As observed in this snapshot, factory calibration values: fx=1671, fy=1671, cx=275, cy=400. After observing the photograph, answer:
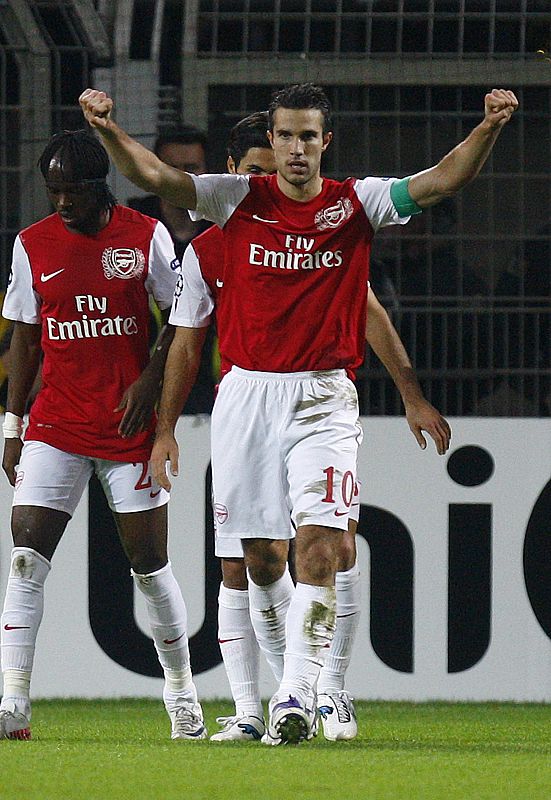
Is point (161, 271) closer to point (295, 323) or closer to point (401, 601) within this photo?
point (295, 323)

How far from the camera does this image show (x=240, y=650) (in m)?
5.29

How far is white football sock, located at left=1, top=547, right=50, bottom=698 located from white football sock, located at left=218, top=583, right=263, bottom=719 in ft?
1.93

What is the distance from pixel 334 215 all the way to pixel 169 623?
1.47m

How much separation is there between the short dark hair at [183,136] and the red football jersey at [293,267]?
2103 mm

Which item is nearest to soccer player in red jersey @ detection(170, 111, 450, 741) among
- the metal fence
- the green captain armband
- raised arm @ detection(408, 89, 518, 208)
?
the green captain armband

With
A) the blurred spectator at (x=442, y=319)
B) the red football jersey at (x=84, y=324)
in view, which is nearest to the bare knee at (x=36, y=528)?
the red football jersey at (x=84, y=324)

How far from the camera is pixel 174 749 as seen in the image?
4.69 m

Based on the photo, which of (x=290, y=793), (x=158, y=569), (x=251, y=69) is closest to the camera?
(x=290, y=793)

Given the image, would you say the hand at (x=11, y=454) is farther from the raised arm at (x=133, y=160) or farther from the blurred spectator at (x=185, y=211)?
the blurred spectator at (x=185, y=211)

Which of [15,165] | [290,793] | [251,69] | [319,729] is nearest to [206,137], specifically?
[251,69]

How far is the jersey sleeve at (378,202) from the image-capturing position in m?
4.88

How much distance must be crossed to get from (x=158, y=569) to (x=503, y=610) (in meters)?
2.18

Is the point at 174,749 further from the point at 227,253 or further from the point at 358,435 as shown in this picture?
the point at 227,253

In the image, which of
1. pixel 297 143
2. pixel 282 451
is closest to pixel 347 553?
pixel 282 451
